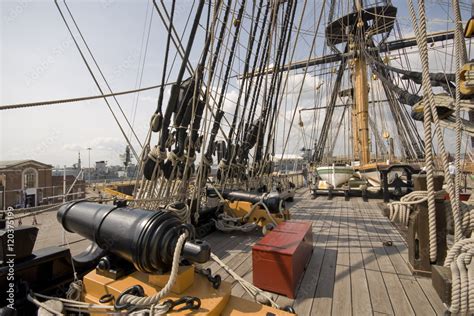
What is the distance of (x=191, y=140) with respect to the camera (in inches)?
136

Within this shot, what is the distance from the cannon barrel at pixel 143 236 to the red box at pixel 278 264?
0.88 m

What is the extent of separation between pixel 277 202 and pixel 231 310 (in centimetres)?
269

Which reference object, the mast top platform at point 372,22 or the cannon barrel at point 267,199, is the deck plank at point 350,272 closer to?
the cannon barrel at point 267,199

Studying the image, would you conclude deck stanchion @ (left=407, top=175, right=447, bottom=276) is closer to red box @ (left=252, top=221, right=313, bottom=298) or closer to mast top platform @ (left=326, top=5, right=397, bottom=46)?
red box @ (left=252, top=221, right=313, bottom=298)

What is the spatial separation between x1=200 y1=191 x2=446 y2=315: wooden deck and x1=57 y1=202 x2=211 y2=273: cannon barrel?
1010mm

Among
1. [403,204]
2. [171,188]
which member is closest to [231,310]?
[403,204]

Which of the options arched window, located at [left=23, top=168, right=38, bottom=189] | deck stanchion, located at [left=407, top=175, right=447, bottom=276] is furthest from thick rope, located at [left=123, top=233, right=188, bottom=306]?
arched window, located at [left=23, top=168, right=38, bottom=189]

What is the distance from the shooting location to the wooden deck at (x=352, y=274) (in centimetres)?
188

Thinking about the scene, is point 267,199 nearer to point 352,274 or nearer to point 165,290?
point 352,274

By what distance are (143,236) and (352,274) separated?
2046mm

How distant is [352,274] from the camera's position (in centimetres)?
243

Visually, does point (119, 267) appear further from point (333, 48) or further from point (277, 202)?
point (333, 48)

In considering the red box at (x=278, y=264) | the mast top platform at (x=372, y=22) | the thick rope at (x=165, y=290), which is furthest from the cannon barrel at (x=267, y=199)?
the mast top platform at (x=372, y=22)

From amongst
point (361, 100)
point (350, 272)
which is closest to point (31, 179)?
point (350, 272)
